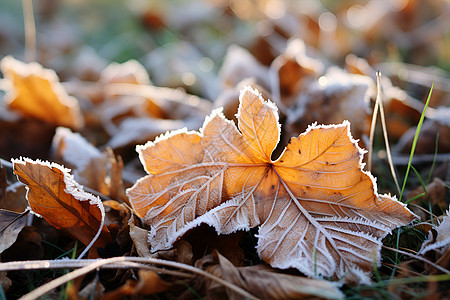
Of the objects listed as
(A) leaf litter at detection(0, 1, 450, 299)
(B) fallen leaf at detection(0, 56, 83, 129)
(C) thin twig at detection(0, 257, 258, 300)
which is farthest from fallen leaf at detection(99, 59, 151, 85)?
(C) thin twig at detection(0, 257, 258, 300)

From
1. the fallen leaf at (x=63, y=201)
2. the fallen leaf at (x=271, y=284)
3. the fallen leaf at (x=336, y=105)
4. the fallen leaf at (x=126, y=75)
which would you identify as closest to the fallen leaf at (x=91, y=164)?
the fallen leaf at (x=63, y=201)

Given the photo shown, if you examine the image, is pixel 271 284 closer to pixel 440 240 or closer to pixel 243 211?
pixel 243 211

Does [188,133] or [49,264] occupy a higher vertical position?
[188,133]

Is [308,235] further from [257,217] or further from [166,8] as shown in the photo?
[166,8]

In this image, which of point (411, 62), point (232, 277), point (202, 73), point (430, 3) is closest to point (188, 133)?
point (232, 277)

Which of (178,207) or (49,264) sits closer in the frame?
(49,264)

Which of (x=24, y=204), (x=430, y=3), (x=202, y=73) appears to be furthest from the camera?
(x=430, y=3)
